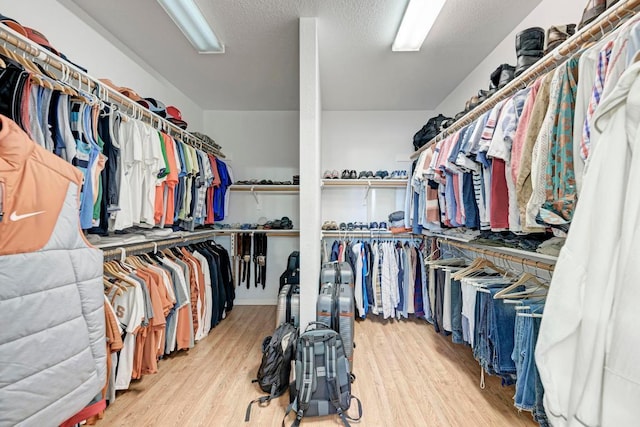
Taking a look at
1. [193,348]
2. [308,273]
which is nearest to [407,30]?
[308,273]

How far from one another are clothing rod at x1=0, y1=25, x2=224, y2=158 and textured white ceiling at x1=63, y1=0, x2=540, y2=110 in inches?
26.2

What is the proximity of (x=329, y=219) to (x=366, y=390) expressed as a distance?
7.67 feet

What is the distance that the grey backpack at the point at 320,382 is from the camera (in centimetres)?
172

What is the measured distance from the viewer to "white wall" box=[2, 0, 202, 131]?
1.79 metres

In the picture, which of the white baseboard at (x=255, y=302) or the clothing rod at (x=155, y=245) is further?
the white baseboard at (x=255, y=302)

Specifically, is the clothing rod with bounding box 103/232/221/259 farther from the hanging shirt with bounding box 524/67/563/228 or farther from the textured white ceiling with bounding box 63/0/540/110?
the hanging shirt with bounding box 524/67/563/228

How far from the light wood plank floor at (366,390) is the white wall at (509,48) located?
252 cm

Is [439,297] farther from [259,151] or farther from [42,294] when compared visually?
[259,151]

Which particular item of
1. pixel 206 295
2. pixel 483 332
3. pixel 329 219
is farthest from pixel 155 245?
pixel 483 332

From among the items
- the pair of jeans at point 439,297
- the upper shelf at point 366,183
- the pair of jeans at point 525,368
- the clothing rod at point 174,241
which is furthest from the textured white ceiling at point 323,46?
the pair of jeans at point 525,368

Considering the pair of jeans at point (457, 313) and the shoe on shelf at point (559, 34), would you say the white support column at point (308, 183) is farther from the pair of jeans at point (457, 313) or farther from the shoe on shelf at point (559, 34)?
the shoe on shelf at point (559, 34)

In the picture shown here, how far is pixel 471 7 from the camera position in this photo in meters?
2.07

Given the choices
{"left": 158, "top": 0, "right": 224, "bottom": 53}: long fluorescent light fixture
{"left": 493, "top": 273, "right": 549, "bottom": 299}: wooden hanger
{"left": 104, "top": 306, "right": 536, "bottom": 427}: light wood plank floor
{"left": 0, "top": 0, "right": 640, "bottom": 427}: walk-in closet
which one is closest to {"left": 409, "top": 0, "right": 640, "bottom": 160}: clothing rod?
{"left": 0, "top": 0, "right": 640, "bottom": 427}: walk-in closet

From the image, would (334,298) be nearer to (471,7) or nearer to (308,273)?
(308,273)
